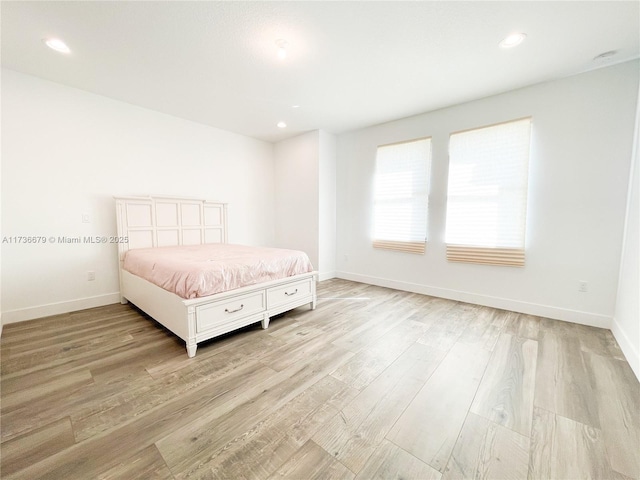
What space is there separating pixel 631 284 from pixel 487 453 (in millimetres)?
2195

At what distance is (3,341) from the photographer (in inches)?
89.9

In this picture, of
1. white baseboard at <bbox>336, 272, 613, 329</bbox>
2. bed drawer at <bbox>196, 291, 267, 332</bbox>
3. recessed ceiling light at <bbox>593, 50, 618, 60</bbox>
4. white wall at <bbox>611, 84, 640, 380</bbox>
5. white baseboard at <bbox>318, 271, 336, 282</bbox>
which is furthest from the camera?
white baseboard at <bbox>318, 271, 336, 282</bbox>

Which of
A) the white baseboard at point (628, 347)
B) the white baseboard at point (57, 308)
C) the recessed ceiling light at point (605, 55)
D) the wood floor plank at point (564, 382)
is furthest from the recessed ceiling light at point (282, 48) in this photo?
the white baseboard at point (628, 347)

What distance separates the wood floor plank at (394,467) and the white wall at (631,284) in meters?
A: 1.89

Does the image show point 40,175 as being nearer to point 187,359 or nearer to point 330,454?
point 187,359

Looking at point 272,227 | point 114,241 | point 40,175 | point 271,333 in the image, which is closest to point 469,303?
point 271,333

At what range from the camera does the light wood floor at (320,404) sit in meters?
1.17

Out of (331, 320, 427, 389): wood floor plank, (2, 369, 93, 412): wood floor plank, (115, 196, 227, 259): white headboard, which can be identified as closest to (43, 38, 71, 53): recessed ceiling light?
(115, 196, 227, 259): white headboard

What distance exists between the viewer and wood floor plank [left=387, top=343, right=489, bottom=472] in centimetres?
125

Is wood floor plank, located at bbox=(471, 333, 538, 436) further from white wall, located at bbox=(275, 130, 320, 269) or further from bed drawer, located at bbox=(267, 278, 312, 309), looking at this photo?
white wall, located at bbox=(275, 130, 320, 269)

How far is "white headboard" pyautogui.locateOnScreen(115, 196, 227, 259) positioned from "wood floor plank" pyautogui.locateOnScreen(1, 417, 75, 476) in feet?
7.77

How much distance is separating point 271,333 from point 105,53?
10.0 ft

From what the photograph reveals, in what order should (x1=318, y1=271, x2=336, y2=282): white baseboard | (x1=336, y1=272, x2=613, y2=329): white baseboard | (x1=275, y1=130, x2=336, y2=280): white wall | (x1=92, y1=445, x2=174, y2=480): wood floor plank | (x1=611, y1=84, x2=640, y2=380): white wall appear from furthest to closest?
(x1=318, y1=271, x2=336, y2=282): white baseboard
(x1=275, y1=130, x2=336, y2=280): white wall
(x1=336, y1=272, x2=613, y2=329): white baseboard
(x1=611, y1=84, x2=640, y2=380): white wall
(x1=92, y1=445, x2=174, y2=480): wood floor plank

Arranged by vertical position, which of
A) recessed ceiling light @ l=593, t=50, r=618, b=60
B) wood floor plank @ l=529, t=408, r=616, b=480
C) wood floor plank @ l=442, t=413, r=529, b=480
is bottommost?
wood floor plank @ l=442, t=413, r=529, b=480
